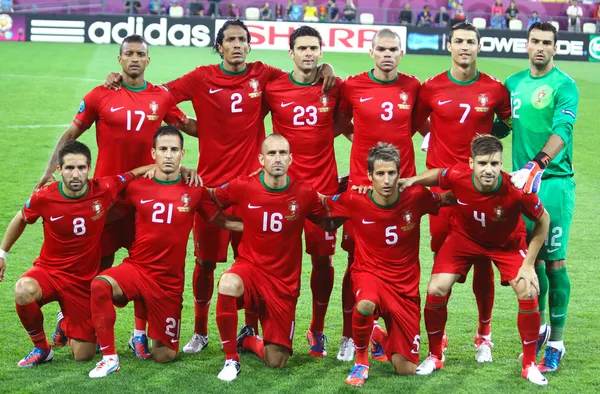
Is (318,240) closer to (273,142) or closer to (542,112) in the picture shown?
(273,142)

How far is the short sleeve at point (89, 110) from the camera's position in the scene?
6841 mm

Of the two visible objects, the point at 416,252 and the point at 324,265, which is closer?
the point at 416,252

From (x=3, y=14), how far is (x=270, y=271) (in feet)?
82.6

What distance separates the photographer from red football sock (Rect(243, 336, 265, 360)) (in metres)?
6.54

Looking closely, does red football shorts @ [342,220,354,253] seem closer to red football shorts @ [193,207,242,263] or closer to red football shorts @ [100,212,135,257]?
red football shorts @ [193,207,242,263]

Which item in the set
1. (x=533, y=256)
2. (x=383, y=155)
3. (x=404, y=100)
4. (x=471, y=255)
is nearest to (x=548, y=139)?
(x=533, y=256)

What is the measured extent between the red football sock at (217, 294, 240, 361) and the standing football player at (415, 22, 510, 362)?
5.44ft

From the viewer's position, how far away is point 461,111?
6637 millimetres

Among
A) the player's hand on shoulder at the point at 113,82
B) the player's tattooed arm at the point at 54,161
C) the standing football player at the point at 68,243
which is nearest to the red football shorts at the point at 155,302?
the standing football player at the point at 68,243

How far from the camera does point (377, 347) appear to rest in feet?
21.7

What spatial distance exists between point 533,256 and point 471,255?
43cm

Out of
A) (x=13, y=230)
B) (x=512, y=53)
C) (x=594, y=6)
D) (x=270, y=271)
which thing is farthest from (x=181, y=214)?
(x=594, y=6)

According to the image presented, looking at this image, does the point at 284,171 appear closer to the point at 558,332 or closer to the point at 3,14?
the point at 558,332

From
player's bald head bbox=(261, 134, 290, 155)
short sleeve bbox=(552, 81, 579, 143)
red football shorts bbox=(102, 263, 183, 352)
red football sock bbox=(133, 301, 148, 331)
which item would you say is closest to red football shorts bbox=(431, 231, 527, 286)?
short sleeve bbox=(552, 81, 579, 143)
